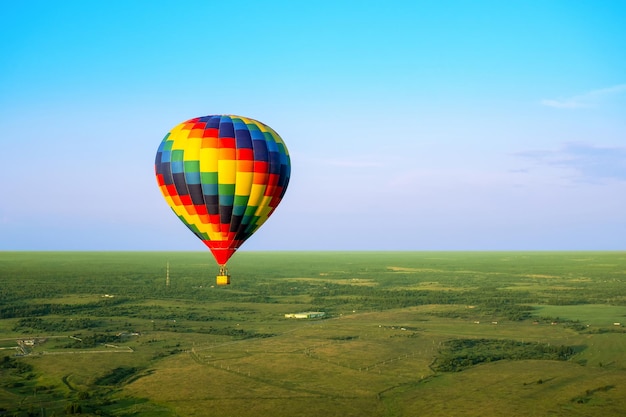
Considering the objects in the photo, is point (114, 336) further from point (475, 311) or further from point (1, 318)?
point (475, 311)

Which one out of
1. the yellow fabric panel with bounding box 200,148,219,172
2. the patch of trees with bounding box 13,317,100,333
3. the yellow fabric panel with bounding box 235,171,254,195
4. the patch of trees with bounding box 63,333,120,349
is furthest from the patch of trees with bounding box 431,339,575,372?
the patch of trees with bounding box 13,317,100,333

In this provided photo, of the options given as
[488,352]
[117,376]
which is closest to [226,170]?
[117,376]

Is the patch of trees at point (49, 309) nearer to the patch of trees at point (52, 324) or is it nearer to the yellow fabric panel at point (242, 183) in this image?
the patch of trees at point (52, 324)

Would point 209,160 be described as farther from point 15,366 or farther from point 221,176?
point 15,366

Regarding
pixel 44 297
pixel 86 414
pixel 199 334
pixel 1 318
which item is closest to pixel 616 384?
pixel 86 414

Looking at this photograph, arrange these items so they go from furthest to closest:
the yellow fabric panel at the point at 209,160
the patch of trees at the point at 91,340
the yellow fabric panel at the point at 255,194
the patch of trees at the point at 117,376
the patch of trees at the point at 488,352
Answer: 1. the patch of trees at the point at 91,340
2. the patch of trees at the point at 488,352
3. the patch of trees at the point at 117,376
4. the yellow fabric panel at the point at 255,194
5. the yellow fabric panel at the point at 209,160

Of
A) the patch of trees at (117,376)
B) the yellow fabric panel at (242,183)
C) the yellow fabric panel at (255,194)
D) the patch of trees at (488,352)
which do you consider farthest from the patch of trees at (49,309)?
the yellow fabric panel at (242,183)

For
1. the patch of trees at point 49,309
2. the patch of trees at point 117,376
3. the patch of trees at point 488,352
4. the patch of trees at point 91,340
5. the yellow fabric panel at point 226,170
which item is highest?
the yellow fabric panel at point 226,170
